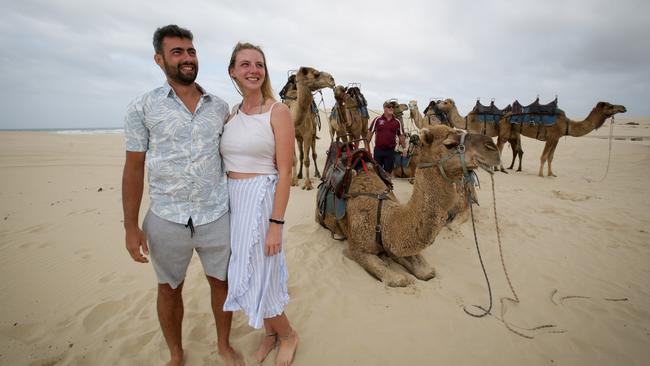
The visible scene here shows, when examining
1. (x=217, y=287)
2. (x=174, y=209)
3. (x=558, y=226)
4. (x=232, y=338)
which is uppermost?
(x=174, y=209)

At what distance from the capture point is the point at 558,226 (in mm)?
4914

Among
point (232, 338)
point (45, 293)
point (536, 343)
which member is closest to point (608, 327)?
point (536, 343)

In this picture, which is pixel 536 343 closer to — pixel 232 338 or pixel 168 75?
pixel 232 338

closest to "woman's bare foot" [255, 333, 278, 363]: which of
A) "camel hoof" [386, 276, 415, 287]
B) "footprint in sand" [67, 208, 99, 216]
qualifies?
"camel hoof" [386, 276, 415, 287]

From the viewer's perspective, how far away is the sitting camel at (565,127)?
8.87 meters

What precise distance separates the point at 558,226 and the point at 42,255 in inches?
336

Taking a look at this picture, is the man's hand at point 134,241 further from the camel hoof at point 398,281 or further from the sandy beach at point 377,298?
the camel hoof at point 398,281

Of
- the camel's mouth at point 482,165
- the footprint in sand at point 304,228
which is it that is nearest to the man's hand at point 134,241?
the camel's mouth at point 482,165

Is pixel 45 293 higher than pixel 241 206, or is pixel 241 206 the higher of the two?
pixel 241 206

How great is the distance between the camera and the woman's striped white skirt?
6.16 feet

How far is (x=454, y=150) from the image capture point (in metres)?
2.39

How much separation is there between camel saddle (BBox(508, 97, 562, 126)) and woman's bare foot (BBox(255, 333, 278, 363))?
1114 centimetres

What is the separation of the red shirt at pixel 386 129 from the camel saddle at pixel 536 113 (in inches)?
234

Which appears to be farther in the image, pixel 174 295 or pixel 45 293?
pixel 45 293
